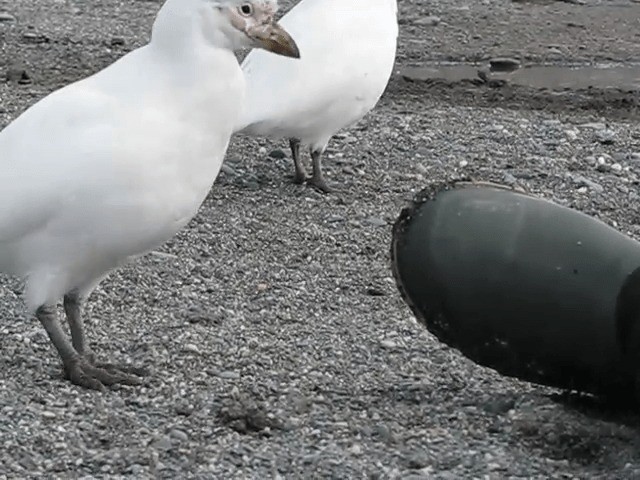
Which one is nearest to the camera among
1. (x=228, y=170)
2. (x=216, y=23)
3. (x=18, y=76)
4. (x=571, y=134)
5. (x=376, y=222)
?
(x=216, y=23)

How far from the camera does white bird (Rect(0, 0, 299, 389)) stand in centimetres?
480

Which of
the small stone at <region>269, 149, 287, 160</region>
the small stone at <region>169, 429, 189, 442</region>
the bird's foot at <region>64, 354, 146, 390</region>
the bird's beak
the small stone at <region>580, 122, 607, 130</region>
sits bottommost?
the small stone at <region>580, 122, 607, 130</region>

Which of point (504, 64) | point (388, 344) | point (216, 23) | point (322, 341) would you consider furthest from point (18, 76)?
point (216, 23)

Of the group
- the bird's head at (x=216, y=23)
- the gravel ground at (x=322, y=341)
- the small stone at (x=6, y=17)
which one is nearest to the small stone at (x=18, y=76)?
the gravel ground at (x=322, y=341)

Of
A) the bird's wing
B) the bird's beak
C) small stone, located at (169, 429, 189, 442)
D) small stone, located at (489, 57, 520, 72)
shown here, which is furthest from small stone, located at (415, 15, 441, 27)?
small stone, located at (169, 429, 189, 442)

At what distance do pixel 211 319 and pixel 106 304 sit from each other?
0.47 m

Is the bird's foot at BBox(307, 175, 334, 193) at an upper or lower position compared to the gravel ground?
lower

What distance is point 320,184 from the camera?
332 inches

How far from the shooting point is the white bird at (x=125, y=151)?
480cm

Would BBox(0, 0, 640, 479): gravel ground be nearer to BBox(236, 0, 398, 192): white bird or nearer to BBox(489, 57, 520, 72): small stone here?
BBox(236, 0, 398, 192): white bird

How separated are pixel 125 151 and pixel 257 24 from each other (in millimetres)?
705

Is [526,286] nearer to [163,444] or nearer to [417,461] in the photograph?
[417,461]

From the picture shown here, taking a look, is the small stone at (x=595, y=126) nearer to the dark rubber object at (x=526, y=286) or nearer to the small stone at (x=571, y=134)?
the small stone at (x=571, y=134)

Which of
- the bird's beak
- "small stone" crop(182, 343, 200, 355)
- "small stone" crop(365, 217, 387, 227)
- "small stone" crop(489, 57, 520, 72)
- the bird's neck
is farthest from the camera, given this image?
"small stone" crop(489, 57, 520, 72)
